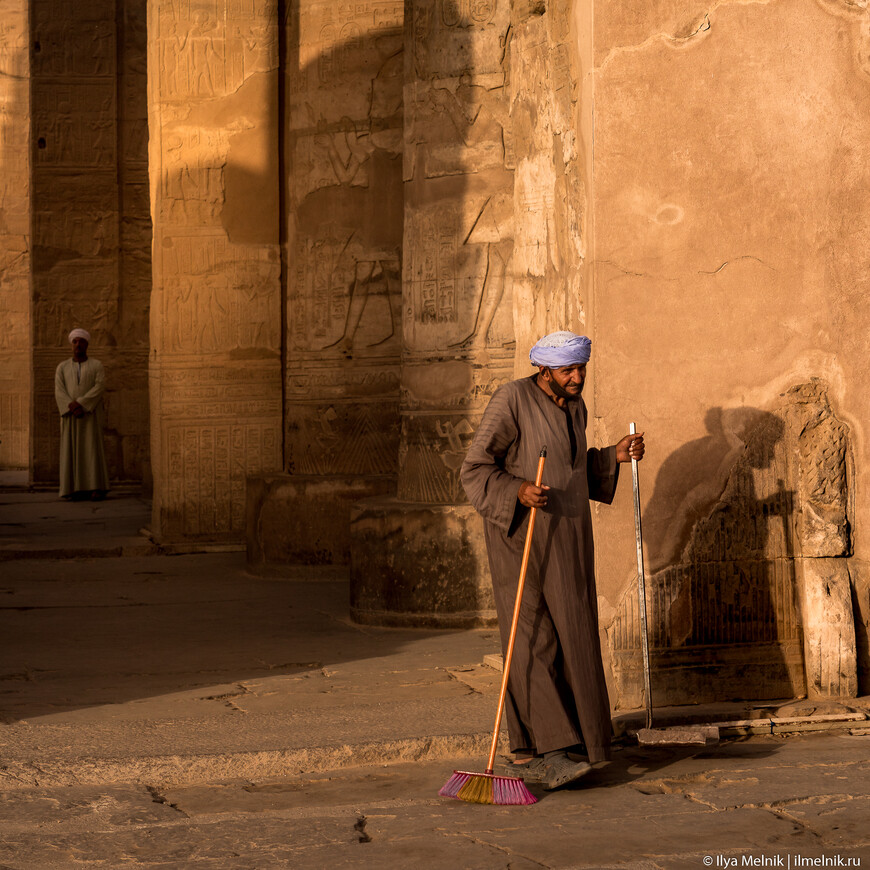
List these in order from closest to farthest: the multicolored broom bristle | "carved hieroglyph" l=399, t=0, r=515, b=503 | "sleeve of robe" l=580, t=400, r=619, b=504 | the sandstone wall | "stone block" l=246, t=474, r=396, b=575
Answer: the multicolored broom bristle
"sleeve of robe" l=580, t=400, r=619, b=504
the sandstone wall
"carved hieroglyph" l=399, t=0, r=515, b=503
"stone block" l=246, t=474, r=396, b=575

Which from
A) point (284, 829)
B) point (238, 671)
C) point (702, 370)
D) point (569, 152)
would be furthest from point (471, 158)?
point (284, 829)

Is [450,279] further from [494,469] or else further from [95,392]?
[95,392]

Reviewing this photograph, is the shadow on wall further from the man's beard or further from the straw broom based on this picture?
the straw broom

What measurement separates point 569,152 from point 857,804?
9.29 feet

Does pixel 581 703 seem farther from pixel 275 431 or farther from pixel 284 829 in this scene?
pixel 275 431

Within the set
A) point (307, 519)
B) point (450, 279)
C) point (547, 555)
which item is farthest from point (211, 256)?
point (547, 555)

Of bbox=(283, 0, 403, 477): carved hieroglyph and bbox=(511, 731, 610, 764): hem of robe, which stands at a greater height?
bbox=(283, 0, 403, 477): carved hieroglyph

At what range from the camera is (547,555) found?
491 centimetres

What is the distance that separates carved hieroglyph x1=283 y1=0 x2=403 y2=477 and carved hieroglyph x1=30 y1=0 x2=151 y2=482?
228 inches

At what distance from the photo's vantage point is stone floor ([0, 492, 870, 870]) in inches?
160

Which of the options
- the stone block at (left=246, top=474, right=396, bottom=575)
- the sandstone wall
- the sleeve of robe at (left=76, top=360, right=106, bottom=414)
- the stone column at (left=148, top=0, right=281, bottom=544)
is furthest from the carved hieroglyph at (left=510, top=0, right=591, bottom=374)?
the sleeve of robe at (left=76, top=360, right=106, bottom=414)

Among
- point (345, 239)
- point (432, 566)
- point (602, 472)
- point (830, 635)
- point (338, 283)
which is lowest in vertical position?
point (830, 635)

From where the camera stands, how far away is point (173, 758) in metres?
4.94

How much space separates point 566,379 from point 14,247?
16116 millimetres
